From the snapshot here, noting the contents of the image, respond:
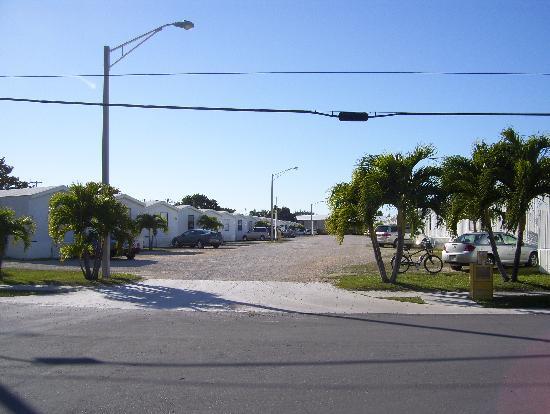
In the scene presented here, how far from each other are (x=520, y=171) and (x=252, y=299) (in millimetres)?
8288

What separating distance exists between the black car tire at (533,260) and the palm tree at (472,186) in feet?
16.6

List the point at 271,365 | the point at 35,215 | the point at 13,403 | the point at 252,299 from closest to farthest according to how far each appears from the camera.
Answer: the point at 13,403 < the point at 271,365 < the point at 252,299 < the point at 35,215

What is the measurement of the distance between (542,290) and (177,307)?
10.4 m

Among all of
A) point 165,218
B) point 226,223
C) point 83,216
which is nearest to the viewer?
point 83,216

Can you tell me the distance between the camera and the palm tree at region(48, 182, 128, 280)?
18188 millimetres

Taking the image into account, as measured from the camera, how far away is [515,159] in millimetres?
17141

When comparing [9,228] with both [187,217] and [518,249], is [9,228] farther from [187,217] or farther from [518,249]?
[187,217]

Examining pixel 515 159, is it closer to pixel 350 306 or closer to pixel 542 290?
pixel 542 290

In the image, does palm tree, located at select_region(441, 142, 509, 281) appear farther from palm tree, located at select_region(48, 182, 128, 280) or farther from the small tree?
the small tree

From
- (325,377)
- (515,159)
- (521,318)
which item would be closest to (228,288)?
(521,318)

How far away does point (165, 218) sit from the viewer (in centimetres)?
4609

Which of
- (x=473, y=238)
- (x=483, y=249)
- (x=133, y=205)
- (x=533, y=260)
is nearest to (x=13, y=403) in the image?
(x=483, y=249)

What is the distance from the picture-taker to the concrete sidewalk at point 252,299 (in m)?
13.5

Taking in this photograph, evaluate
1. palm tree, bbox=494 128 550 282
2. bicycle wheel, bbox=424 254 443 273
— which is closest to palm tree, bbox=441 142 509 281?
palm tree, bbox=494 128 550 282
